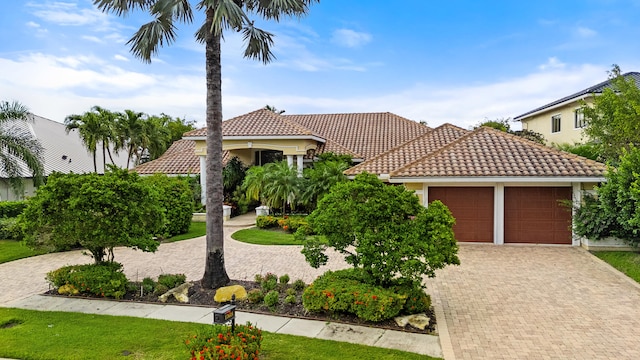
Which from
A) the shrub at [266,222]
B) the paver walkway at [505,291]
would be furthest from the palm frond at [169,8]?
the shrub at [266,222]

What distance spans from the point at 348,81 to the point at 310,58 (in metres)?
4.26

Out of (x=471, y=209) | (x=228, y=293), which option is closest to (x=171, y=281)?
(x=228, y=293)

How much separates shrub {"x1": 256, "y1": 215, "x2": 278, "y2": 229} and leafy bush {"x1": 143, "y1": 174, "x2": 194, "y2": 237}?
134 inches

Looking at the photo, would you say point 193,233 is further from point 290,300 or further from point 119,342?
point 119,342

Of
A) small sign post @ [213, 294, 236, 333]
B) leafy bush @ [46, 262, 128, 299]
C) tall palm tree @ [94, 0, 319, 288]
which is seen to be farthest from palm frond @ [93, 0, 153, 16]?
small sign post @ [213, 294, 236, 333]

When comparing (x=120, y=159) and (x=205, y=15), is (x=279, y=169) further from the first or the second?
(x=120, y=159)

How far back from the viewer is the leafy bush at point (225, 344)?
5.39 meters

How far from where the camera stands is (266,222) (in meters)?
20.1

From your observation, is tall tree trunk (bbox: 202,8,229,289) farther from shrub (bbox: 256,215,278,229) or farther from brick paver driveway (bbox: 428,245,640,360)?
shrub (bbox: 256,215,278,229)

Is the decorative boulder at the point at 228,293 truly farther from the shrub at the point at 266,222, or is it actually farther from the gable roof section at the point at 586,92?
the gable roof section at the point at 586,92

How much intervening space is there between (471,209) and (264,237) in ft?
29.2

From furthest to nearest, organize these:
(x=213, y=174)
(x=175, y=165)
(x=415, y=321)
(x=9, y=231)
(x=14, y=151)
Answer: (x=175, y=165)
(x=14, y=151)
(x=9, y=231)
(x=213, y=174)
(x=415, y=321)

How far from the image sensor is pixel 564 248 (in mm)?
14992

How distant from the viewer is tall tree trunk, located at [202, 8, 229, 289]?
32.4ft
